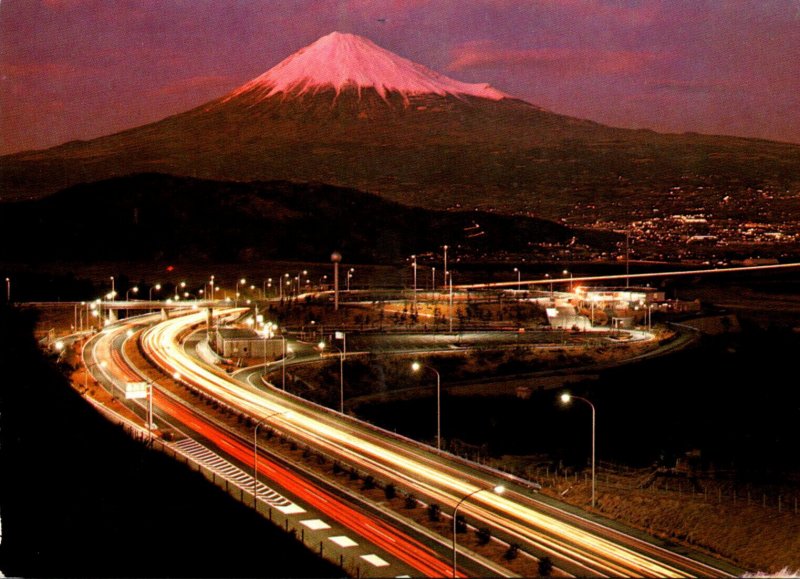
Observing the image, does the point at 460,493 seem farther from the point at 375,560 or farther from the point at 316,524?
the point at 375,560

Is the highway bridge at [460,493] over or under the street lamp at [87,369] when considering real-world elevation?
over

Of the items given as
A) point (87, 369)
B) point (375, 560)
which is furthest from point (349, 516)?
point (87, 369)

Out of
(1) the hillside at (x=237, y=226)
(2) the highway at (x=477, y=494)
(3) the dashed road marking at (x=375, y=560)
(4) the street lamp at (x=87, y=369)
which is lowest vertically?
(4) the street lamp at (x=87, y=369)

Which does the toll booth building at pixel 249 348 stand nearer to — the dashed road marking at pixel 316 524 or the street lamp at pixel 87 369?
the street lamp at pixel 87 369

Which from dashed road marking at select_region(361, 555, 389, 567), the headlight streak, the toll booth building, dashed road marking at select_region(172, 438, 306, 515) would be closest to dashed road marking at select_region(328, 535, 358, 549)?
the headlight streak

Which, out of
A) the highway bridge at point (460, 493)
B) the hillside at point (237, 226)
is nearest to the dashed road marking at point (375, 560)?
the highway bridge at point (460, 493)

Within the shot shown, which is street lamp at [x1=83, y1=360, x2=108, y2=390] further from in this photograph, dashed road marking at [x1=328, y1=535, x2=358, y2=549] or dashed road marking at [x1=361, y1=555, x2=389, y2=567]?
dashed road marking at [x1=361, y1=555, x2=389, y2=567]
